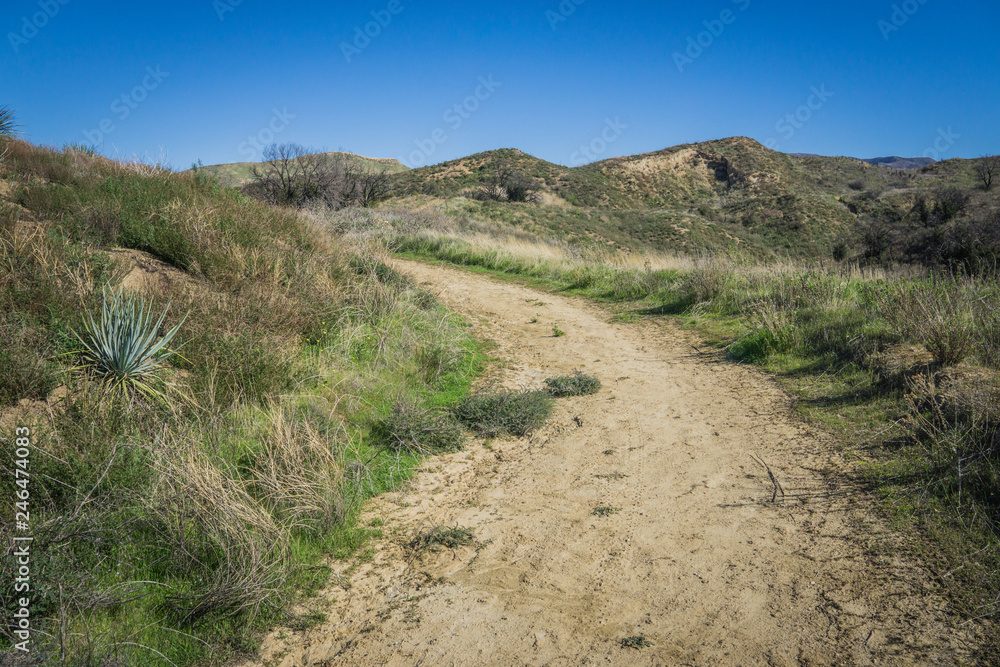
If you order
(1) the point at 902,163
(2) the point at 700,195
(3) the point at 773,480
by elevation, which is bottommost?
(3) the point at 773,480

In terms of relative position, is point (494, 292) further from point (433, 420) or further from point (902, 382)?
point (902, 382)

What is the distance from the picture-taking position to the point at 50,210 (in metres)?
6.05

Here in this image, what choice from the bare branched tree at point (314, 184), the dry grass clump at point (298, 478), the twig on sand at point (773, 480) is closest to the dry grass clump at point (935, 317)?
the twig on sand at point (773, 480)

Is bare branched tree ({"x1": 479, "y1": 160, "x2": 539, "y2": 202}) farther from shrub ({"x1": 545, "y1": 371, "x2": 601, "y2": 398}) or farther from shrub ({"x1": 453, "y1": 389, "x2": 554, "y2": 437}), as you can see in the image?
shrub ({"x1": 453, "y1": 389, "x2": 554, "y2": 437})

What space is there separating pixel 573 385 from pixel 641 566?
3090 mm

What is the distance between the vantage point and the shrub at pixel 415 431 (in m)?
4.71

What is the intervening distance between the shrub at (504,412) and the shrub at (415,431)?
0.28m

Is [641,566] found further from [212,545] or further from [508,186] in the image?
[508,186]

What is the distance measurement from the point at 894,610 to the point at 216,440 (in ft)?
14.7

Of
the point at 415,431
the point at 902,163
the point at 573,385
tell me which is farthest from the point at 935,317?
the point at 902,163

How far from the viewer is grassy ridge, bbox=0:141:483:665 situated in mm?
2713

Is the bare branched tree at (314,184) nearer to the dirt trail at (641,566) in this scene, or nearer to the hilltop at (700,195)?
the hilltop at (700,195)

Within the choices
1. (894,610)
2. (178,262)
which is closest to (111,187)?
(178,262)

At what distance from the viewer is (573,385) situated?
6.19 metres
